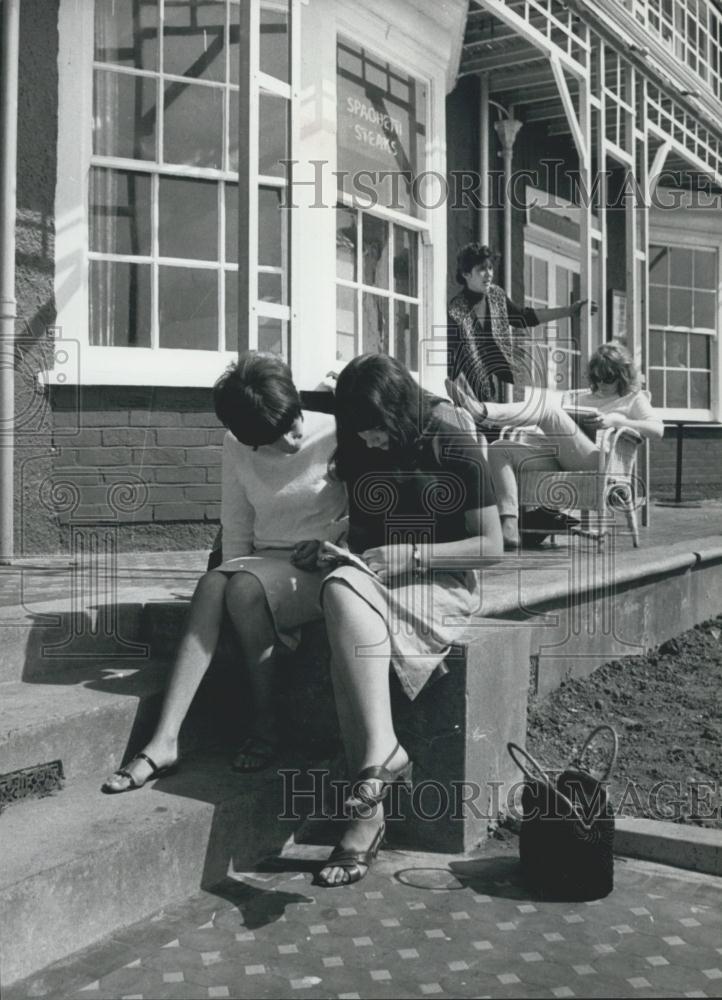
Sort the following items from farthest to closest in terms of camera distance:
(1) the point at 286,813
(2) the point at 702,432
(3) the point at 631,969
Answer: (2) the point at 702,432, (1) the point at 286,813, (3) the point at 631,969

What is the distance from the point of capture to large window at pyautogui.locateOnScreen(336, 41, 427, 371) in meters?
7.78

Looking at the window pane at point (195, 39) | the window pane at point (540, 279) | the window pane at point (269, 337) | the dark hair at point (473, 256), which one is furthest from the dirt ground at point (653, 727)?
the window pane at point (540, 279)

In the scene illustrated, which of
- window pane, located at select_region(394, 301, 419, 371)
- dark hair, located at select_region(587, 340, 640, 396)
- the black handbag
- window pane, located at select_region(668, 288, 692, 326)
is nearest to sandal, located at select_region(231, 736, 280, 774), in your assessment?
the black handbag

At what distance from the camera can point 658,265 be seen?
14172mm

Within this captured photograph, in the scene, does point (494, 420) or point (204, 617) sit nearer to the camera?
point (204, 617)

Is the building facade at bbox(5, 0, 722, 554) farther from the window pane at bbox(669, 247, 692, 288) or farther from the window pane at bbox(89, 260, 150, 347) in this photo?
the window pane at bbox(669, 247, 692, 288)

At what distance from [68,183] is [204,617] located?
3600 mm

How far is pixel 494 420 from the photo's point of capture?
6.70 metres

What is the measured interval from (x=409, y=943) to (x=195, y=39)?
546 cm

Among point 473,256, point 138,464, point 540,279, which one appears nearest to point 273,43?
point 473,256

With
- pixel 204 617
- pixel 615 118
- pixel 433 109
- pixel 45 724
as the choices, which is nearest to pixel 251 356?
pixel 204 617

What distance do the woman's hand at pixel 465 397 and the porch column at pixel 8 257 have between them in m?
2.48

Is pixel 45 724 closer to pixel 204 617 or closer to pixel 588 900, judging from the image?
pixel 204 617

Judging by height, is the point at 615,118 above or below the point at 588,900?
above
